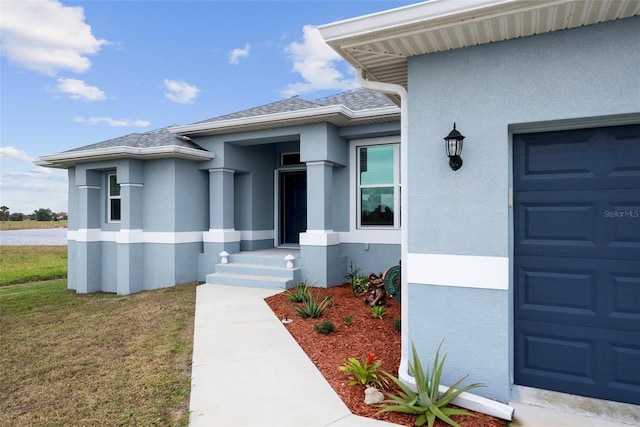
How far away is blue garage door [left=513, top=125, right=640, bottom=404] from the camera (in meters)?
2.74

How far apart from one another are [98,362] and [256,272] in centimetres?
395

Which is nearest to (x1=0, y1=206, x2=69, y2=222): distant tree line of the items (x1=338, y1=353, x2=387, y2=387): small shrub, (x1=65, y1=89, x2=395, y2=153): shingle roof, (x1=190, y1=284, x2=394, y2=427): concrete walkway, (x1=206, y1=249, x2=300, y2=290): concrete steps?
(x1=65, y1=89, x2=395, y2=153): shingle roof

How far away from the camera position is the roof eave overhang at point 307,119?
6898mm

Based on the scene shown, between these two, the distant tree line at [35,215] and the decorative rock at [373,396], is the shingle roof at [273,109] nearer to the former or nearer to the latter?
the decorative rock at [373,396]

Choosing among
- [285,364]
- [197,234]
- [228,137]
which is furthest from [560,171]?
[197,234]

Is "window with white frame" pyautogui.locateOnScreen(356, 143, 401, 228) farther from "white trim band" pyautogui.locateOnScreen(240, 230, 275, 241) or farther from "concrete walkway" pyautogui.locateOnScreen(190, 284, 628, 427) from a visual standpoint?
"concrete walkway" pyautogui.locateOnScreen(190, 284, 628, 427)

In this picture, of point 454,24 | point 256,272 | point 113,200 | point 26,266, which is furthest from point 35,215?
point 454,24

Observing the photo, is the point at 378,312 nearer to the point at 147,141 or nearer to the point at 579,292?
the point at 579,292

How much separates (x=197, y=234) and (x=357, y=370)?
657 centimetres

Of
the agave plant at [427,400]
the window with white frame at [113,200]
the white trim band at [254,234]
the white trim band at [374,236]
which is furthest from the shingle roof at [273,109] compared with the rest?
the agave plant at [427,400]

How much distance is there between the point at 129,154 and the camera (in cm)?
802

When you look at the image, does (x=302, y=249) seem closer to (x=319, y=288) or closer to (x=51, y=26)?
(x=319, y=288)

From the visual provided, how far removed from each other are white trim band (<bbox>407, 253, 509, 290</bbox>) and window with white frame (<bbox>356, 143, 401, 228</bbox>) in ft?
14.6

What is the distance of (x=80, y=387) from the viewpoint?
135 inches
